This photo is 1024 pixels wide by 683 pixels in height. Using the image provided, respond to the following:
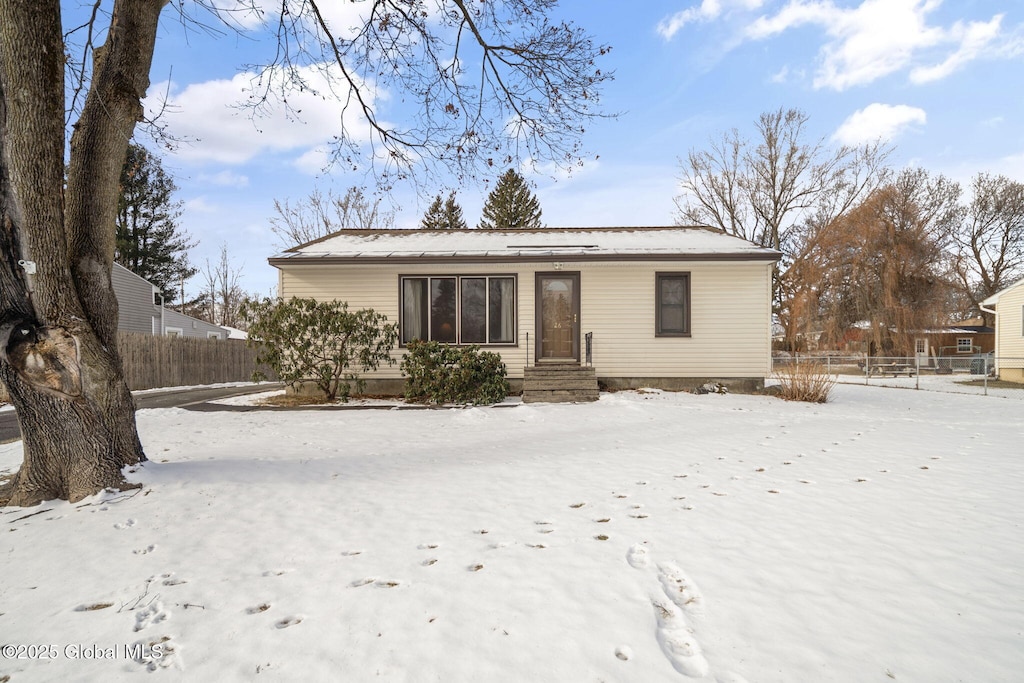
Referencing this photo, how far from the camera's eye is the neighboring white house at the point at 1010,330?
675 inches

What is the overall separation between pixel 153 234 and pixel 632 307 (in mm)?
30023

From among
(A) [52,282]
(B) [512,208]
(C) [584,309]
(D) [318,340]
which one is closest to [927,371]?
(C) [584,309]

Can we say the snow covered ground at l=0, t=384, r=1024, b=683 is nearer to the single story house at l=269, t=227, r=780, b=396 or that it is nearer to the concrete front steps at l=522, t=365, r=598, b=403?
the concrete front steps at l=522, t=365, r=598, b=403

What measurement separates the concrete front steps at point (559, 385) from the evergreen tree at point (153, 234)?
27.4 meters

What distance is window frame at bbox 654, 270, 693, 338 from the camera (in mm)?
10742

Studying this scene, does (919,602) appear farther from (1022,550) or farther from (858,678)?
(1022,550)

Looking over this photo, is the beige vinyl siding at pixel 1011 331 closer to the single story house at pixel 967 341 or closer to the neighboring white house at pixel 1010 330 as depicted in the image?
the neighboring white house at pixel 1010 330

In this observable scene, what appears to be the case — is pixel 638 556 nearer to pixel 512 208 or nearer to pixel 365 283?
pixel 365 283

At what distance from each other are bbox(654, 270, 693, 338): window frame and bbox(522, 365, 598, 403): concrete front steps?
2.25 m

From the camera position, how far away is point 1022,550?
9.07 ft

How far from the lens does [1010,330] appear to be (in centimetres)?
1780

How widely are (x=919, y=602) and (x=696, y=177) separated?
1095 inches

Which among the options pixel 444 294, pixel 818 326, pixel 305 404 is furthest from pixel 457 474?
pixel 818 326

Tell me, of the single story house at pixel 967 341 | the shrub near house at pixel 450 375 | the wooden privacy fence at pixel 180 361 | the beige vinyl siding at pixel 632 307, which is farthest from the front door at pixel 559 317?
the single story house at pixel 967 341
